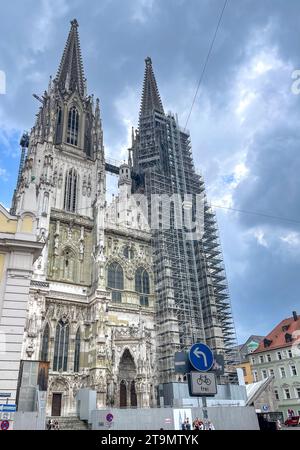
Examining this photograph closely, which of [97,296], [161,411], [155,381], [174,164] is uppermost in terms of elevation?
[174,164]

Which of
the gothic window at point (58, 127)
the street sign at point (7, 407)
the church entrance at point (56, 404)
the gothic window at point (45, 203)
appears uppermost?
the gothic window at point (58, 127)

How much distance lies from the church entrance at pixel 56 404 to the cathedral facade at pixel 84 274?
8 centimetres

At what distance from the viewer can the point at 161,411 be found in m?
23.5

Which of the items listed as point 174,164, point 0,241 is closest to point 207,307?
point 174,164

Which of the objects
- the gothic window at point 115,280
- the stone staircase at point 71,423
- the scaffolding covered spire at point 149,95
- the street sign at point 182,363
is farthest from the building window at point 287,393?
the scaffolding covered spire at point 149,95

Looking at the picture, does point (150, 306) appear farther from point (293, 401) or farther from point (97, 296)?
point (293, 401)

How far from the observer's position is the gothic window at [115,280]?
38.3 m

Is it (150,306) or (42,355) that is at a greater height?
(150,306)

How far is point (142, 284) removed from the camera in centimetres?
4078

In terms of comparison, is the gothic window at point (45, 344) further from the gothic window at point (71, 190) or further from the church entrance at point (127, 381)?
the gothic window at point (71, 190)

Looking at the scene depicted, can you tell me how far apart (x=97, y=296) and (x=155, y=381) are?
10.1m

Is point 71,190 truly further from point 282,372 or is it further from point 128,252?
point 282,372

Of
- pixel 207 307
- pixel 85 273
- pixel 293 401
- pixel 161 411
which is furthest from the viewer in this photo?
pixel 293 401

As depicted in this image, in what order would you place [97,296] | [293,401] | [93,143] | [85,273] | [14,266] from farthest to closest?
1. [93,143]
2. [293,401]
3. [85,273]
4. [97,296]
5. [14,266]
